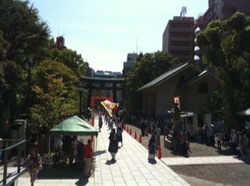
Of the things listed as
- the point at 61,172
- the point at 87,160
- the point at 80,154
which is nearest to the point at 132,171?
the point at 87,160

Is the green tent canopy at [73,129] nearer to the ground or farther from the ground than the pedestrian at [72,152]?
farther from the ground

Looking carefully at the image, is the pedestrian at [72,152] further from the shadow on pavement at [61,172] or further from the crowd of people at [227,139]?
the crowd of people at [227,139]

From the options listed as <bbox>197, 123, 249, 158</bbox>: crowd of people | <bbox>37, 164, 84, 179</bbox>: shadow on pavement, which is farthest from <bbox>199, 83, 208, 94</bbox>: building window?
<bbox>37, 164, 84, 179</bbox>: shadow on pavement

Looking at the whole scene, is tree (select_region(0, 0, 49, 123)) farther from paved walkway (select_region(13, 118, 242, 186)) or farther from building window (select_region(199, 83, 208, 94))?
building window (select_region(199, 83, 208, 94))

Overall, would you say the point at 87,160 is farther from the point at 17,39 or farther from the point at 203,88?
the point at 203,88

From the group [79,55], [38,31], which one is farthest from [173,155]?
[79,55]

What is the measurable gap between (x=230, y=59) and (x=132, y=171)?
59.4ft

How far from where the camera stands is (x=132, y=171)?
18828 mm

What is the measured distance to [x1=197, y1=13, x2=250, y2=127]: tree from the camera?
31656 millimetres

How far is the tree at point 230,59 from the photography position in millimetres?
31656

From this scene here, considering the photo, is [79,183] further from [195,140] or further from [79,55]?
[79,55]

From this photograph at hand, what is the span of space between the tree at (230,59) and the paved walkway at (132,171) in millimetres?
9719

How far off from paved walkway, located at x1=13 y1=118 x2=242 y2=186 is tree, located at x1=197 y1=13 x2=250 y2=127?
9.72 metres

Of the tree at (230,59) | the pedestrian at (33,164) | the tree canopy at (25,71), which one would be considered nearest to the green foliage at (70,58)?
the tree canopy at (25,71)
